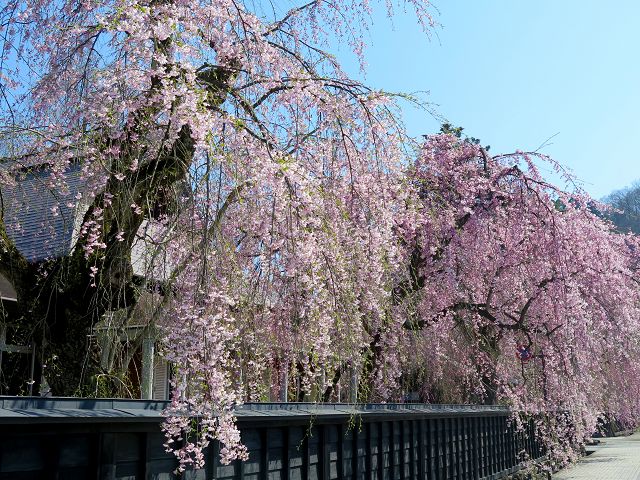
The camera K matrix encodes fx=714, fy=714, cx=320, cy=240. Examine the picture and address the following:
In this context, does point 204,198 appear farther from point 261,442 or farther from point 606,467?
point 606,467

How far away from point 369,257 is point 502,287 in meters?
5.90

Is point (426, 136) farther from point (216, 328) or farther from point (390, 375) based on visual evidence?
point (216, 328)

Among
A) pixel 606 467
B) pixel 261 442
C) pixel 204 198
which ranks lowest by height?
pixel 606 467

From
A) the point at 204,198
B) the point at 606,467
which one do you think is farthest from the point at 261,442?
the point at 606,467

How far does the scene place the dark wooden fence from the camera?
307 cm

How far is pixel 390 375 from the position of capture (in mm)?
9977

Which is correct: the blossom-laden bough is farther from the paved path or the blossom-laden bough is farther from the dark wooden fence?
the paved path

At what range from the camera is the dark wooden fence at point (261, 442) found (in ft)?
10.1

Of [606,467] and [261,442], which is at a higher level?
[261,442]

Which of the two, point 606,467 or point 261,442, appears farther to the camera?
point 606,467

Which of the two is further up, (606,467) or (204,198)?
(204,198)

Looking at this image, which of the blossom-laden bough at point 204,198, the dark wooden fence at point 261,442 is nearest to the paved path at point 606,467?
the dark wooden fence at point 261,442

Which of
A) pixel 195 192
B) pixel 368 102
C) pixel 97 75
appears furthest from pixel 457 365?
pixel 97 75

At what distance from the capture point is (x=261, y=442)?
4750 mm
